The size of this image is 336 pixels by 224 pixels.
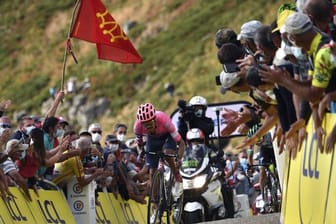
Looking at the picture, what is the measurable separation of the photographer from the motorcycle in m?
0.71

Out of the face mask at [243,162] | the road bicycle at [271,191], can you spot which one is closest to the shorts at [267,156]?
the road bicycle at [271,191]

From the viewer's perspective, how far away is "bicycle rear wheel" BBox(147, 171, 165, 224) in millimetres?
16297

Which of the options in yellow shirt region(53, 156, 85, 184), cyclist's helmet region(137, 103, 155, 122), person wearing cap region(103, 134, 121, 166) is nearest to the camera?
cyclist's helmet region(137, 103, 155, 122)

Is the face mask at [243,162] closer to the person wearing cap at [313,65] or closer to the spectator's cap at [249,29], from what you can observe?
the spectator's cap at [249,29]

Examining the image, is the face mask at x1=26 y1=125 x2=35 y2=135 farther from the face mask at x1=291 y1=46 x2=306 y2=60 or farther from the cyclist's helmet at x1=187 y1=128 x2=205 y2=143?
the face mask at x1=291 y1=46 x2=306 y2=60

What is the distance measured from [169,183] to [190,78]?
42454mm

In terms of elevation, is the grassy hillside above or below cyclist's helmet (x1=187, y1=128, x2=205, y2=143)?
below

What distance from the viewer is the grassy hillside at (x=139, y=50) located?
60.0 metres

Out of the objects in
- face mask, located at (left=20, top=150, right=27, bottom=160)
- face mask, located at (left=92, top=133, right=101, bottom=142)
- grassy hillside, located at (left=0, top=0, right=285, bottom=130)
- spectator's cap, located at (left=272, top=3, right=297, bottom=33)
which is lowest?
grassy hillside, located at (left=0, top=0, right=285, bottom=130)

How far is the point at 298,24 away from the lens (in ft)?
29.1

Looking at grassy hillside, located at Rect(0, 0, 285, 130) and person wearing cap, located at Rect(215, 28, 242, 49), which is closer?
person wearing cap, located at Rect(215, 28, 242, 49)

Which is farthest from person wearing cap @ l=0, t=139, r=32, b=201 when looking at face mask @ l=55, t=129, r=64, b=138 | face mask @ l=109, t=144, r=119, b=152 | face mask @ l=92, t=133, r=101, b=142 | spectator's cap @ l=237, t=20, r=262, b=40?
face mask @ l=92, t=133, r=101, b=142

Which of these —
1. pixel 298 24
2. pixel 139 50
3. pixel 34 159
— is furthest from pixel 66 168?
pixel 139 50

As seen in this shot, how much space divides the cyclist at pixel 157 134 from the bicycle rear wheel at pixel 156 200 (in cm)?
13
